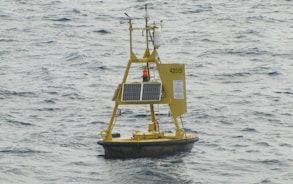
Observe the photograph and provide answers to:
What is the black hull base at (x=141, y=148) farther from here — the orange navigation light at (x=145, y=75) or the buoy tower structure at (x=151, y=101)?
the orange navigation light at (x=145, y=75)

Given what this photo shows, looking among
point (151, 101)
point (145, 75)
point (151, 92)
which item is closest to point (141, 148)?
point (151, 101)

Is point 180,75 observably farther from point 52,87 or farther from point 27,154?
point 52,87

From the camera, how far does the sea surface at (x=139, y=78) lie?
32.6m

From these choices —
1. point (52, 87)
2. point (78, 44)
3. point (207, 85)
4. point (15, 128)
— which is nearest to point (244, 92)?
point (207, 85)

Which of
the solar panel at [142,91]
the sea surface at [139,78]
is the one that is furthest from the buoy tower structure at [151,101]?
the sea surface at [139,78]

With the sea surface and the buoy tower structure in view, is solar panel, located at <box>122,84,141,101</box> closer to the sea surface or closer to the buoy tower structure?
the buoy tower structure

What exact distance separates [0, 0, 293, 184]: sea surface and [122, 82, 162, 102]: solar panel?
2.20 metres

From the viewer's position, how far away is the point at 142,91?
3294 cm

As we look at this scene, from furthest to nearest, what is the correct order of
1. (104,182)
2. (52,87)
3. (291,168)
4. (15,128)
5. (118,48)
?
(118,48) → (52,87) → (15,128) → (291,168) → (104,182)

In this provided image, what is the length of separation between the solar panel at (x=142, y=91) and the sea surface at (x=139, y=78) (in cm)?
220

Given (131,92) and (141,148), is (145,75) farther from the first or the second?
(141,148)

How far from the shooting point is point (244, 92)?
4681 centimetres

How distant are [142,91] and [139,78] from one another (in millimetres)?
17704

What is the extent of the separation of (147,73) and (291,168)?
20.5 ft
